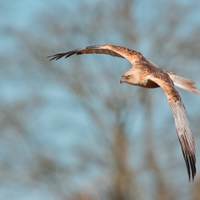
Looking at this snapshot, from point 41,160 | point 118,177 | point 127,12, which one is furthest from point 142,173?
point 127,12

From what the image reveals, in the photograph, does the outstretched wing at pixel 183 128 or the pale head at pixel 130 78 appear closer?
the outstretched wing at pixel 183 128

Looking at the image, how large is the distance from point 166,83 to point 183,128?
669mm

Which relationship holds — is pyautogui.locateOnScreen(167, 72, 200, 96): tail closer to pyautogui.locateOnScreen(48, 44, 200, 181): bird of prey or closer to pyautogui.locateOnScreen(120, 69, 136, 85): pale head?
pyautogui.locateOnScreen(48, 44, 200, 181): bird of prey

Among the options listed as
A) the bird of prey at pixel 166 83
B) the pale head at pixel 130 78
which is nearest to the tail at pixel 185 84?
the bird of prey at pixel 166 83

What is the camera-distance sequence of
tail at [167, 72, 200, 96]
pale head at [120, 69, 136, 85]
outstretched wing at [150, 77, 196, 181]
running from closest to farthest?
outstretched wing at [150, 77, 196, 181]
pale head at [120, 69, 136, 85]
tail at [167, 72, 200, 96]

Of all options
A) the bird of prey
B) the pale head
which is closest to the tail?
the bird of prey

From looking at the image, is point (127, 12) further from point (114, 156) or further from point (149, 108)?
point (114, 156)

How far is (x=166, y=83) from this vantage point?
496 centimetres

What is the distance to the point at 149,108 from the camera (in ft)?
42.2

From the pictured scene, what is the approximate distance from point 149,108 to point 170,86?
797cm

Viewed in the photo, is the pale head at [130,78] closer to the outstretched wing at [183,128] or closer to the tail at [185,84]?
the outstretched wing at [183,128]

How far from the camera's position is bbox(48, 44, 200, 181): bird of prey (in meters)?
4.50

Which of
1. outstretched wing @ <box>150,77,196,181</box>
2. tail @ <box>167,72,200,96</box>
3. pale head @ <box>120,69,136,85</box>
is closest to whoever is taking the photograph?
outstretched wing @ <box>150,77,196,181</box>

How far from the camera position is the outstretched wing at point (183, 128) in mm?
4461
